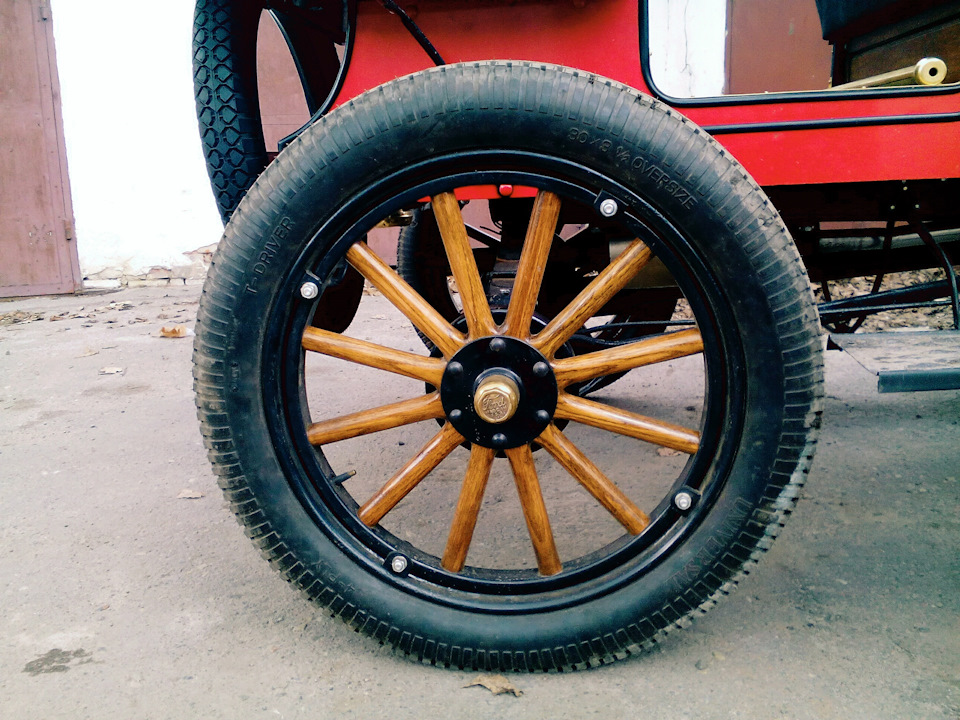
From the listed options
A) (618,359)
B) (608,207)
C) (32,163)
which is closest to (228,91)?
(608,207)

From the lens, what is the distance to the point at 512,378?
4.16 ft

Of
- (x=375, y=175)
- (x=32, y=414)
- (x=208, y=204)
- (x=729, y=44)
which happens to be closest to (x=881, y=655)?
(x=375, y=175)

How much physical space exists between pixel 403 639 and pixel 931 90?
1.55m

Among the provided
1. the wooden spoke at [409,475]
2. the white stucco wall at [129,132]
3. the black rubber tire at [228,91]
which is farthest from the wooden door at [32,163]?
the wooden spoke at [409,475]

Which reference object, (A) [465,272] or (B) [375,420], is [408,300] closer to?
(A) [465,272]

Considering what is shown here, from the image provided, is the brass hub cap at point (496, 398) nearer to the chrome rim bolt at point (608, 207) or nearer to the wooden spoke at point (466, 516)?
the wooden spoke at point (466, 516)

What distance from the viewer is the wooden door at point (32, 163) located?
6.24m

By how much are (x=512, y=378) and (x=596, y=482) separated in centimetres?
26

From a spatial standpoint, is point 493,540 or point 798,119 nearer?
point 798,119

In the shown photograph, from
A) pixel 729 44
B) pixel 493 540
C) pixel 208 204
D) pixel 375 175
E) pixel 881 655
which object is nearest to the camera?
pixel 375 175

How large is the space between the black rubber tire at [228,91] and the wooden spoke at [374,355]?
0.68m

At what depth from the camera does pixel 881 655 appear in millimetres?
1344

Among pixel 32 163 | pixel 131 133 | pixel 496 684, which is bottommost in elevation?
pixel 496 684

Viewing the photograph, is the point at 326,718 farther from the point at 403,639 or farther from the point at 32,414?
the point at 32,414
